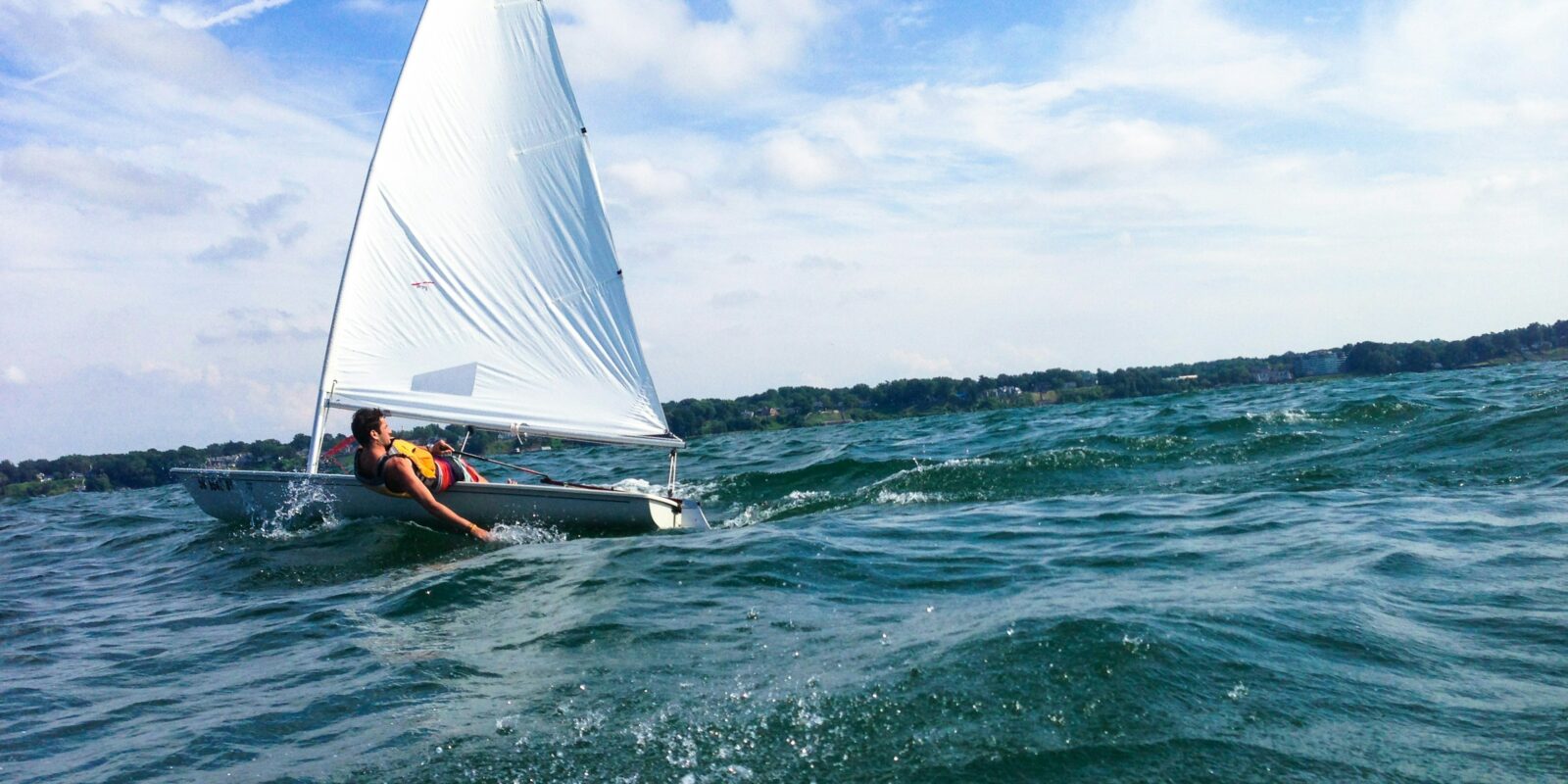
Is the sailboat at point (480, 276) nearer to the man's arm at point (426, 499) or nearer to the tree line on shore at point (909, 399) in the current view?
the man's arm at point (426, 499)

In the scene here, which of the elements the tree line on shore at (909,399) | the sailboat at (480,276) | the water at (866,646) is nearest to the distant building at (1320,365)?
the tree line on shore at (909,399)

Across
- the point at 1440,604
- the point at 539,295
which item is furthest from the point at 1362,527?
the point at 539,295

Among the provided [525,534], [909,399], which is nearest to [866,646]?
[525,534]

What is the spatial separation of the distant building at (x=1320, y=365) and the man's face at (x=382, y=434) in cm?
4233

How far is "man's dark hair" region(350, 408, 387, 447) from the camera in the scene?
10.3 meters

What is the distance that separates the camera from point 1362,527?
8.61 metres

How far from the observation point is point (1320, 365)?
148ft

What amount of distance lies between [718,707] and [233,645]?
4122mm

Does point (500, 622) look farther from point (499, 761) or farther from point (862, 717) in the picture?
point (862, 717)

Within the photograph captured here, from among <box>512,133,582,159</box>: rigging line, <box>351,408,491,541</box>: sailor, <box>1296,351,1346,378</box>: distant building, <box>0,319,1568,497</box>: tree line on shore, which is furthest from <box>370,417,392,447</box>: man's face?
<box>1296,351,1346,378</box>: distant building

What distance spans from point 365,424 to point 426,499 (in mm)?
995

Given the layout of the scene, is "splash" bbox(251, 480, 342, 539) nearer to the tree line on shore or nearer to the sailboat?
the sailboat

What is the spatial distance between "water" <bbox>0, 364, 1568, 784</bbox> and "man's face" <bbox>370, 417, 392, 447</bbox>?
972mm

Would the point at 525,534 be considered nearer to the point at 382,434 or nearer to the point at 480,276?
the point at 382,434
